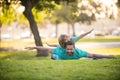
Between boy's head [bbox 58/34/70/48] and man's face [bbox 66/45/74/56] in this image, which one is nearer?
man's face [bbox 66/45/74/56]

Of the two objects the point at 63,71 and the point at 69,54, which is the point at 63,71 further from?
the point at 69,54

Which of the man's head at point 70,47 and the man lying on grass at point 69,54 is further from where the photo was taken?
the man lying on grass at point 69,54

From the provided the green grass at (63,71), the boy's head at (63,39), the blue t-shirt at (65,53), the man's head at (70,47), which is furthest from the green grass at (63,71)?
the blue t-shirt at (65,53)

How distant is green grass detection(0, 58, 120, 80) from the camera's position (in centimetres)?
843

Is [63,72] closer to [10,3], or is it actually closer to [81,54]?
[81,54]

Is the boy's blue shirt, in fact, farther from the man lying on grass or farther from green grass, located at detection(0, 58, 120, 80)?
green grass, located at detection(0, 58, 120, 80)

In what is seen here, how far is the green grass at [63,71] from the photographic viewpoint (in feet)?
27.7

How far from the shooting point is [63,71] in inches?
356

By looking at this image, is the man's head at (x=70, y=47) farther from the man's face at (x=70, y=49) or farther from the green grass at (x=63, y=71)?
the green grass at (x=63, y=71)

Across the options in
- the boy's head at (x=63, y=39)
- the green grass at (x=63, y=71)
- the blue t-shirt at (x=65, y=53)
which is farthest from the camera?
the blue t-shirt at (x=65, y=53)

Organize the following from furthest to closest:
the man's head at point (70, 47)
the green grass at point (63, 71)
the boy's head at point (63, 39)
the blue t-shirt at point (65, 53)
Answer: the blue t-shirt at point (65, 53) → the boy's head at point (63, 39) → the man's head at point (70, 47) → the green grass at point (63, 71)

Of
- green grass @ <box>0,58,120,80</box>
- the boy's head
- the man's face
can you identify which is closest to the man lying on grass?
the man's face

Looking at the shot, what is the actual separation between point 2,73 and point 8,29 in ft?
435

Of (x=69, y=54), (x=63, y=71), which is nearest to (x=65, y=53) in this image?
(x=69, y=54)
